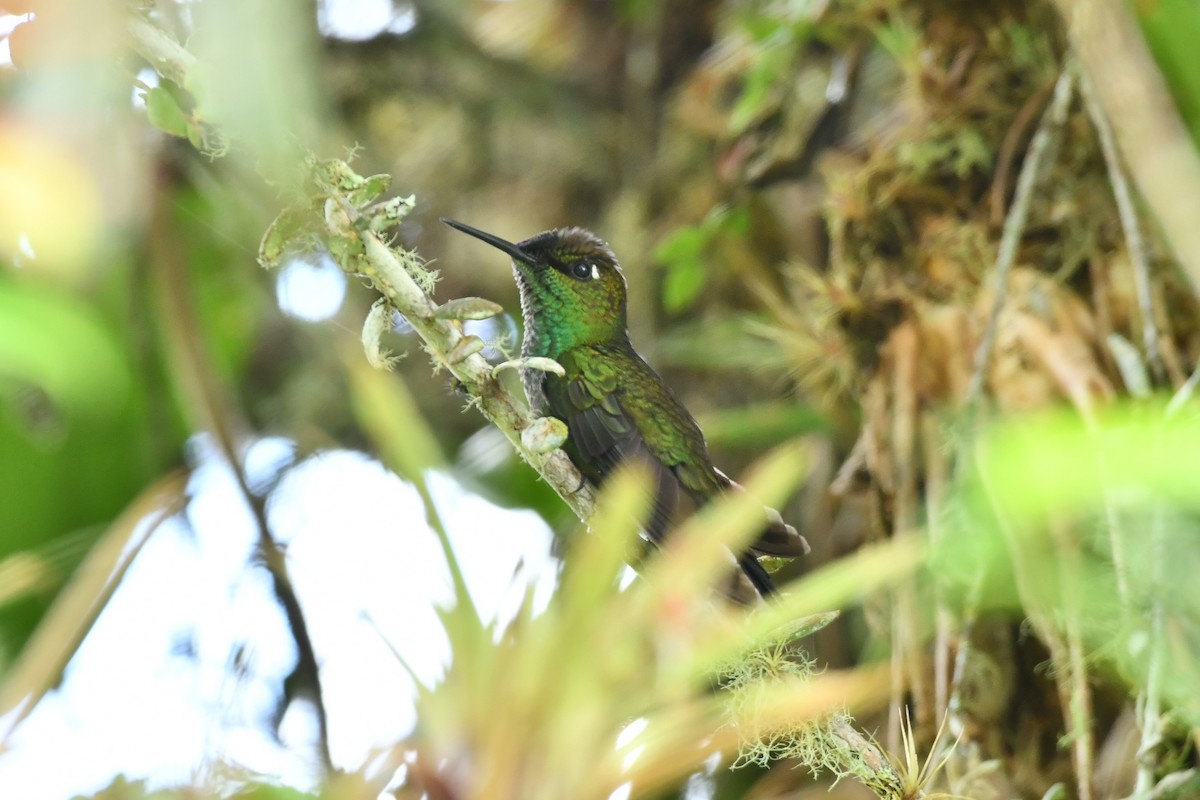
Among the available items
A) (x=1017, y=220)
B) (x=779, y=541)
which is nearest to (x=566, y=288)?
(x=779, y=541)

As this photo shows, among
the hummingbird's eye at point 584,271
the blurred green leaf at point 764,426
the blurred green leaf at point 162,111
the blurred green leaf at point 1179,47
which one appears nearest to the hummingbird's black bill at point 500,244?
the hummingbird's eye at point 584,271

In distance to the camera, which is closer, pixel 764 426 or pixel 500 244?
pixel 500 244

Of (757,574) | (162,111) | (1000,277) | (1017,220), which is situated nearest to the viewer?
(162,111)

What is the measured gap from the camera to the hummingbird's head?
2.11 meters

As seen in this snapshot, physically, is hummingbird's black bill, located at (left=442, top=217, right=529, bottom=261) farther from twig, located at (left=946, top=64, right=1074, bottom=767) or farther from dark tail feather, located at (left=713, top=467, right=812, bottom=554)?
twig, located at (left=946, top=64, right=1074, bottom=767)

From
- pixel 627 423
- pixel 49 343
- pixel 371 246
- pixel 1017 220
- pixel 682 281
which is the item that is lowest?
pixel 1017 220

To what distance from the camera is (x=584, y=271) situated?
2.15 metres

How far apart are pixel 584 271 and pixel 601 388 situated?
278 mm

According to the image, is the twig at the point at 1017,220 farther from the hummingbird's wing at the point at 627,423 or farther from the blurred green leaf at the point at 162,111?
the blurred green leaf at the point at 162,111

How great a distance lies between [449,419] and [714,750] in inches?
119

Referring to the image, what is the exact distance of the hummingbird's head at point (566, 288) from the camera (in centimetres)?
211

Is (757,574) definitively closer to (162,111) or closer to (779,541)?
(779,541)

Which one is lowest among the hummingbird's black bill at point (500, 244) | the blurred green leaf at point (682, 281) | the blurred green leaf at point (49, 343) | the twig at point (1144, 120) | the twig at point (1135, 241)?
the twig at point (1135, 241)

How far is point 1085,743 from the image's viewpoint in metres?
1.90
